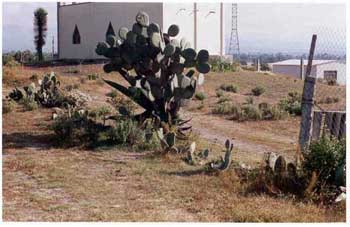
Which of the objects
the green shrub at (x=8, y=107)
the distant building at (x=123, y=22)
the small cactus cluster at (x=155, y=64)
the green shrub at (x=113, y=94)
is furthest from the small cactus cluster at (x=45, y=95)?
the distant building at (x=123, y=22)

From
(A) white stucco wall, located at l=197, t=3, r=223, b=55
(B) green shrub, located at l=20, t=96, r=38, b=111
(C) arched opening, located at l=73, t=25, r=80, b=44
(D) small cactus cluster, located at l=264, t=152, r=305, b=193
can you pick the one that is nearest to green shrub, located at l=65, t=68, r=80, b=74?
(C) arched opening, located at l=73, t=25, r=80, b=44

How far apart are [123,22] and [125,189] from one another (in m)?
18.2

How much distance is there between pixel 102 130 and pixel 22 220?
396 centimetres

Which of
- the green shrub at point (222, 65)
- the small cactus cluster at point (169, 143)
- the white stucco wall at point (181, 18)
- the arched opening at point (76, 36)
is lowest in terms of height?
the small cactus cluster at point (169, 143)

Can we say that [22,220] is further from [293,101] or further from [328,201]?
[293,101]

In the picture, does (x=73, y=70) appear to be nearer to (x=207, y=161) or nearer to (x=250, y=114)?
(x=250, y=114)

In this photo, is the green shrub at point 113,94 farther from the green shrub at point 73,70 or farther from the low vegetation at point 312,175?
the low vegetation at point 312,175

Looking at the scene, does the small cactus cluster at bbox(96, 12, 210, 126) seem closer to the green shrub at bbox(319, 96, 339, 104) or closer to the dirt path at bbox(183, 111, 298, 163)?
the dirt path at bbox(183, 111, 298, 163)

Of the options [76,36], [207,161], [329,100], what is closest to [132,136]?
[207,161]

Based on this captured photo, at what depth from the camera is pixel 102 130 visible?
9188 mm

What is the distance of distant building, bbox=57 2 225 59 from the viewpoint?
76.4 feet

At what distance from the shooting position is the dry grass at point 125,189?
5.52 meters

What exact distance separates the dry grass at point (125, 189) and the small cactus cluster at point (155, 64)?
87 centimetres

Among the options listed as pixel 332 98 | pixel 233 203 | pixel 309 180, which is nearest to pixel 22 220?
pixel 233 203
